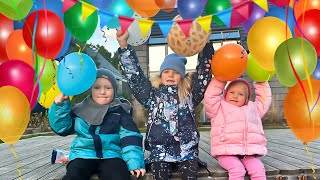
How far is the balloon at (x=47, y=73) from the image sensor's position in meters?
2.74

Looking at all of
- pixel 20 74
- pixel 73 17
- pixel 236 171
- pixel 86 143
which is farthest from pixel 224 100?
pixel 20 74

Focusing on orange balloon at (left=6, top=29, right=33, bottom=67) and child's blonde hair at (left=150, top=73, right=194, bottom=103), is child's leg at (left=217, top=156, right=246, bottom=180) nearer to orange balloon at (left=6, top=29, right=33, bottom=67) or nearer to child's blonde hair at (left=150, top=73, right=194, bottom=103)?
child's blonde hair at (left=150, top=73, right=194, bottom=103)

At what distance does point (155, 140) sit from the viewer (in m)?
2.88

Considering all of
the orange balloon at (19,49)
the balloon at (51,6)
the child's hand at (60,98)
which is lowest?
the child's hand at (60,98)

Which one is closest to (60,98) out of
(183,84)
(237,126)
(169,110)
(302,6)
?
(169,110)

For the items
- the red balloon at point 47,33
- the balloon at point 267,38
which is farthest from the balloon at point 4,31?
the balloon at point 267,38

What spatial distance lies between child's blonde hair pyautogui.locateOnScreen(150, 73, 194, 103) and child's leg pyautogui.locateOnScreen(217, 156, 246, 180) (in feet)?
1.78

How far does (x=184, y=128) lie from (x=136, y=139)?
36 centimetres

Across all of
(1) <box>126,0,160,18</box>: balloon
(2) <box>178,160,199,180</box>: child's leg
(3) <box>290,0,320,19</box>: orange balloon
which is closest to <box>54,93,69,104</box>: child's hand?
(1) <box>126,0,160,18</box>: balloon

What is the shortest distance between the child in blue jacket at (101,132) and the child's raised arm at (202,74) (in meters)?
0.53

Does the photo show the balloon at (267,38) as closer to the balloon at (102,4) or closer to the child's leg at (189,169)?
the child's leg at (189,169)

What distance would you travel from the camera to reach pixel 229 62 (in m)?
2.67

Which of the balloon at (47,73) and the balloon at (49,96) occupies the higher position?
the balloon at (47,73)

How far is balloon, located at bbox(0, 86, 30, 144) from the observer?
2334mm
